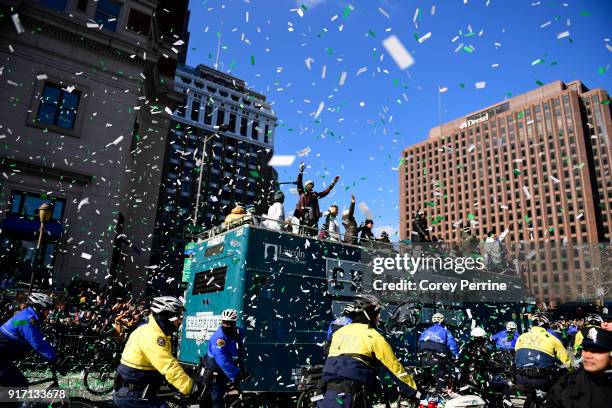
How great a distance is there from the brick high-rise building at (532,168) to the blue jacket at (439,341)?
9529 centimetres

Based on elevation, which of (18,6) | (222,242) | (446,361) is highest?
(18,6)

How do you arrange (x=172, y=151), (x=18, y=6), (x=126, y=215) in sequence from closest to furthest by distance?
(x=18, y=6) → (x=126, y=215) → (x=172, y=151)

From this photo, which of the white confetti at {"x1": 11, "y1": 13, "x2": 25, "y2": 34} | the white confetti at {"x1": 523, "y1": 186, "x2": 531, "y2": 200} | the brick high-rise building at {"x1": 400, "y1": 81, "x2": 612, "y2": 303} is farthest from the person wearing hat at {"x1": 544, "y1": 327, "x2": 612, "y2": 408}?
the white confetti at {"x1": 523, "y1": 186, "x2": 531, "y2": 200}

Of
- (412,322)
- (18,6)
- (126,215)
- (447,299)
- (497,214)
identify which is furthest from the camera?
(497,214)

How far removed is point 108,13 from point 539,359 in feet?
89.9

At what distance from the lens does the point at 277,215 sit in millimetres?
9633

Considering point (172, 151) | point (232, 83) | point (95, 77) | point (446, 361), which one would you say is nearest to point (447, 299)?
point (446, 361)

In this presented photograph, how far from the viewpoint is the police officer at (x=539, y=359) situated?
6602mm

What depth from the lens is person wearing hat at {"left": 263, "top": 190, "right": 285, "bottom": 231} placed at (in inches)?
341

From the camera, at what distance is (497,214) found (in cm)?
13538

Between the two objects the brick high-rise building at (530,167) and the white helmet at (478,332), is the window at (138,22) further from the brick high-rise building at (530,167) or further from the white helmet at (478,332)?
the brick high-rise building at (530,167)

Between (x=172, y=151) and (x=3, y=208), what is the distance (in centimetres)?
7120

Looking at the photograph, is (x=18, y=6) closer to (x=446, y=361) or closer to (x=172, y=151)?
(x=446, y=361)

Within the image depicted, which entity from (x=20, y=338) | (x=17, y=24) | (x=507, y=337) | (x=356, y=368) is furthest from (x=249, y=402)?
(x=17, y=24)
